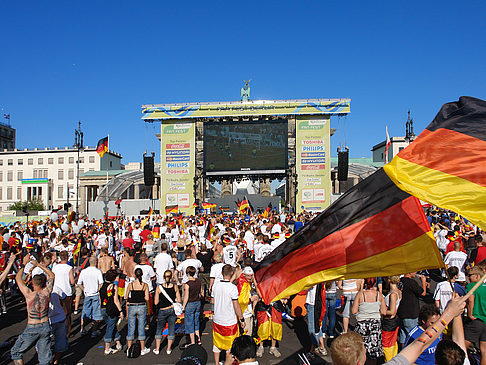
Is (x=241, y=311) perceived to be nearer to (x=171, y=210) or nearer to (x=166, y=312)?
(x=166, y=312)

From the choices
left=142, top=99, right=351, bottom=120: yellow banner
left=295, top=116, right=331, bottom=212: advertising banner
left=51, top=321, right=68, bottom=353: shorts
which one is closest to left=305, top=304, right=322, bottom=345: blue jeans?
left=51, top=321, right=68, bottom=353: shorts

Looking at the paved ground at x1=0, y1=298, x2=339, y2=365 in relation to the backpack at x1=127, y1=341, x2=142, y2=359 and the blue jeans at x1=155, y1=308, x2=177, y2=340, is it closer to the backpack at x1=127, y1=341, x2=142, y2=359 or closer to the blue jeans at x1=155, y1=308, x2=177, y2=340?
the backpack at x1=127, y1=341, x2=142, y2=359

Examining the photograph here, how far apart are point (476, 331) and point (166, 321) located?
5.04 m

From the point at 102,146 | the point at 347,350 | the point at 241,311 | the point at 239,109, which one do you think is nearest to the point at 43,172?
the point at 102,146

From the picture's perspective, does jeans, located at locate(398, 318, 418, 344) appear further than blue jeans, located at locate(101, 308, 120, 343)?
No

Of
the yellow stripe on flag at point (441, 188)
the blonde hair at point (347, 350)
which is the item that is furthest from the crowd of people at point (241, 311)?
the yellow stripe on flag at point (441, 188)

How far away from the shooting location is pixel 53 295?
610cm

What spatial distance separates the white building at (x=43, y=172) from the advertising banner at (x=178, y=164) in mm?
42909

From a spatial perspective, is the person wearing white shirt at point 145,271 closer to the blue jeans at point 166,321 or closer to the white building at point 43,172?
the blue jeans at point 166,321

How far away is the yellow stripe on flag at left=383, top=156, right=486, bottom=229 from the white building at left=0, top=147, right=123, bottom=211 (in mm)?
78704

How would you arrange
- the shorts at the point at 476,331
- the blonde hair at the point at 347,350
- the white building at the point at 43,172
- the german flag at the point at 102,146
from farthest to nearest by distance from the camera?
the white building at the point at 43,172, the german flag at the point at 102,146, the shorts at the point at 476,331, the blonde hair at the point at 347,350

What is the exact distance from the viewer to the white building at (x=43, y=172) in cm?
7656

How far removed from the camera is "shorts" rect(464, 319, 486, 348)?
187 inches

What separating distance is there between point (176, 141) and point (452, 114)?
3635cm
